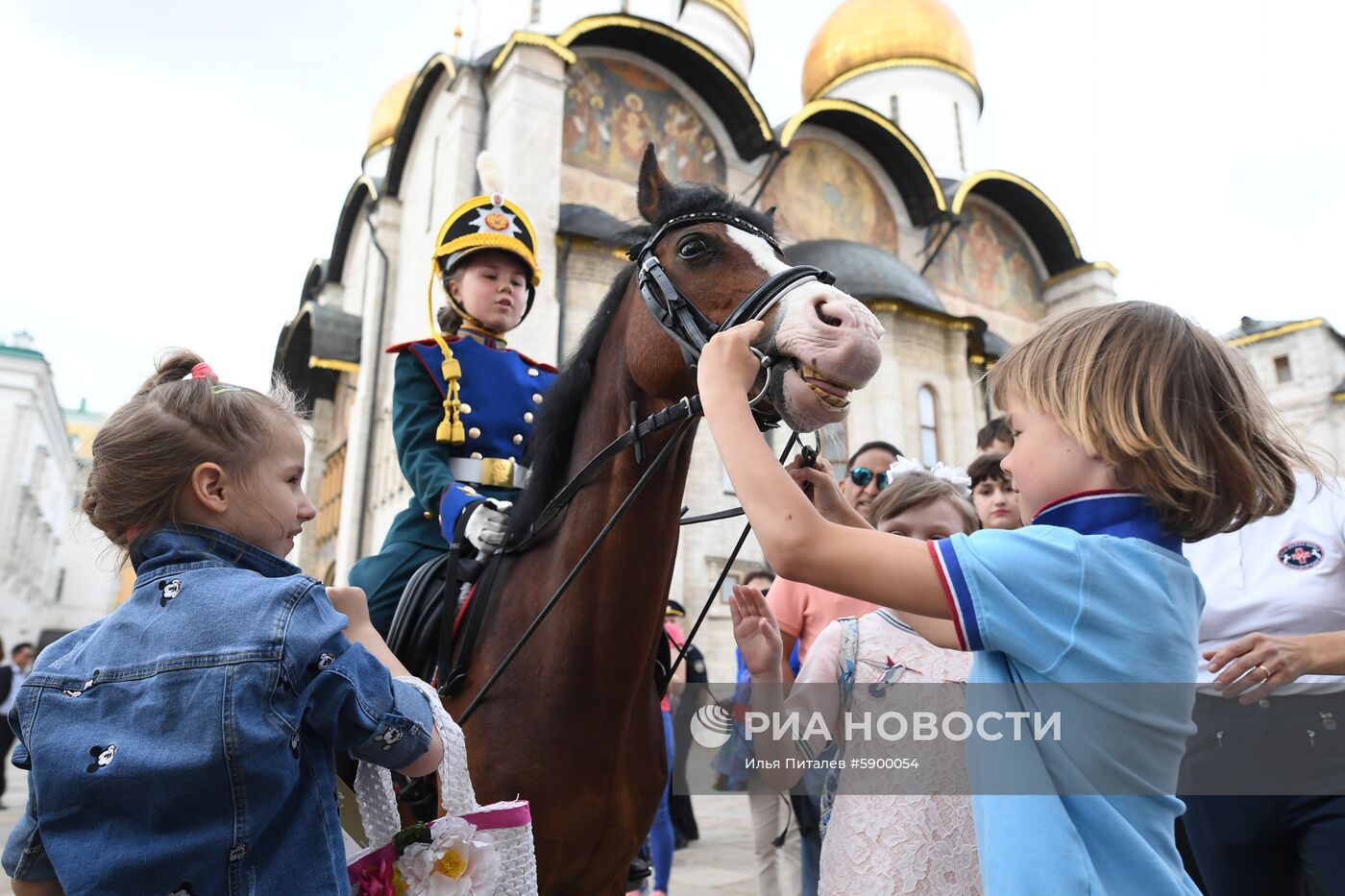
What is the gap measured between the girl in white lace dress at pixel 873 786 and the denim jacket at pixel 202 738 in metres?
1.04

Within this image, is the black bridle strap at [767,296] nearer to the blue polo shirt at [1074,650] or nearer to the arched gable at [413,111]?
the blue polo shirt at [1074,650]

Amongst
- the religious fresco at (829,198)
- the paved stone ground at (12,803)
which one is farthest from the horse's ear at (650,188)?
the religious fresco at (829,198)

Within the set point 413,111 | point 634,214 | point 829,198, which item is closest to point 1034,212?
point 829,198

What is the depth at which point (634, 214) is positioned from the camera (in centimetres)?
1209

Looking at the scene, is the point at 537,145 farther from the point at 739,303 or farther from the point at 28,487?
the point at 28,487

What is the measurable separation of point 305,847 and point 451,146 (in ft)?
53.4

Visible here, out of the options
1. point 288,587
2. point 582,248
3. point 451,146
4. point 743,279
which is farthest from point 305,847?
point 451,146

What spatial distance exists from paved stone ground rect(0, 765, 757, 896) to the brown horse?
3211 mm

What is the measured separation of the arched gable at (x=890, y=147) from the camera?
19.6 m

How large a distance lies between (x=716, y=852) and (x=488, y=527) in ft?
19.4

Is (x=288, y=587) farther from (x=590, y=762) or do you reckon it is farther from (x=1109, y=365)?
(x=1109, y=365)

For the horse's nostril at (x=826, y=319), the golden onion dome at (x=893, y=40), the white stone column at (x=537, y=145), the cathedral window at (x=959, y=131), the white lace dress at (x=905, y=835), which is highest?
the golden onion dome at (x=893, y=40)

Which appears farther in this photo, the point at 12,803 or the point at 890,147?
the point at 890,147

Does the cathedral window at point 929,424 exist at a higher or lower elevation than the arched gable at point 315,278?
lower
